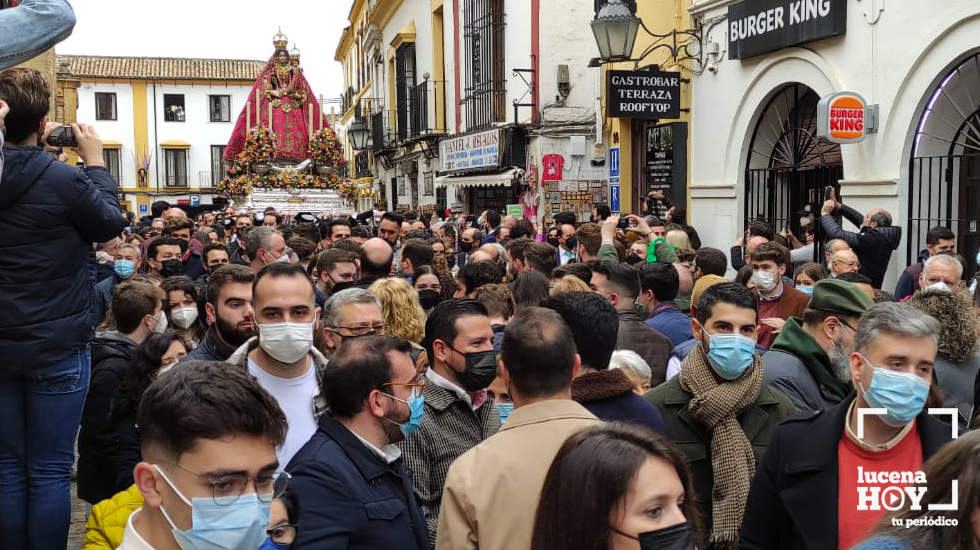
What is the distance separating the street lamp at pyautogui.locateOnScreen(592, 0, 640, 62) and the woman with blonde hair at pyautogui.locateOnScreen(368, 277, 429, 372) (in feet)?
24.5

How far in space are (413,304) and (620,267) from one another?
4.19ft

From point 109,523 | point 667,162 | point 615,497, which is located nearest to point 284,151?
point 667,162

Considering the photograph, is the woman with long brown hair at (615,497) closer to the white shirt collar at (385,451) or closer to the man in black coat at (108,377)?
the white shirt collar at (385,451)

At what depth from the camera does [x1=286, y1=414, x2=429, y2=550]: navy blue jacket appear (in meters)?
2.87

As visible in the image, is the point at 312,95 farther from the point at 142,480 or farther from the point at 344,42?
the point at 344,42

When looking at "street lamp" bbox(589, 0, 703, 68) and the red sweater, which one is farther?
"street lamp" bbox(589, 0, 703, 68)

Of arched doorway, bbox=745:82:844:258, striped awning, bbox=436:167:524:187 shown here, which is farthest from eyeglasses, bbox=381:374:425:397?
striped awning, bbox=436:167:524:187

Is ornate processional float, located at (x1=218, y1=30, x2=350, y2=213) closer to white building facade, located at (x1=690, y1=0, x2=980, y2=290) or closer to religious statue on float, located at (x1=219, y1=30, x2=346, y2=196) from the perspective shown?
religious statue on float, located at (x1=219, y1=30, x2=346, y2=196)

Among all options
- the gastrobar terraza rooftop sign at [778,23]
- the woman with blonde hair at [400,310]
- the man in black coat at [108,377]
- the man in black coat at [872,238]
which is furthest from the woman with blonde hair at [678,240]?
the man in black coat at [108,377]

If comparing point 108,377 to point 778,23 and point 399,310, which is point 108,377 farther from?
point 778,23

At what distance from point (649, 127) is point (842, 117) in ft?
17.2

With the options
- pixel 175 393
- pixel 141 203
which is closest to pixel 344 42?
pixel 141 203

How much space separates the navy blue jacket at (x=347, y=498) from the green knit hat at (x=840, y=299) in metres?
2.35

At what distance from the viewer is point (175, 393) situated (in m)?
2.25
